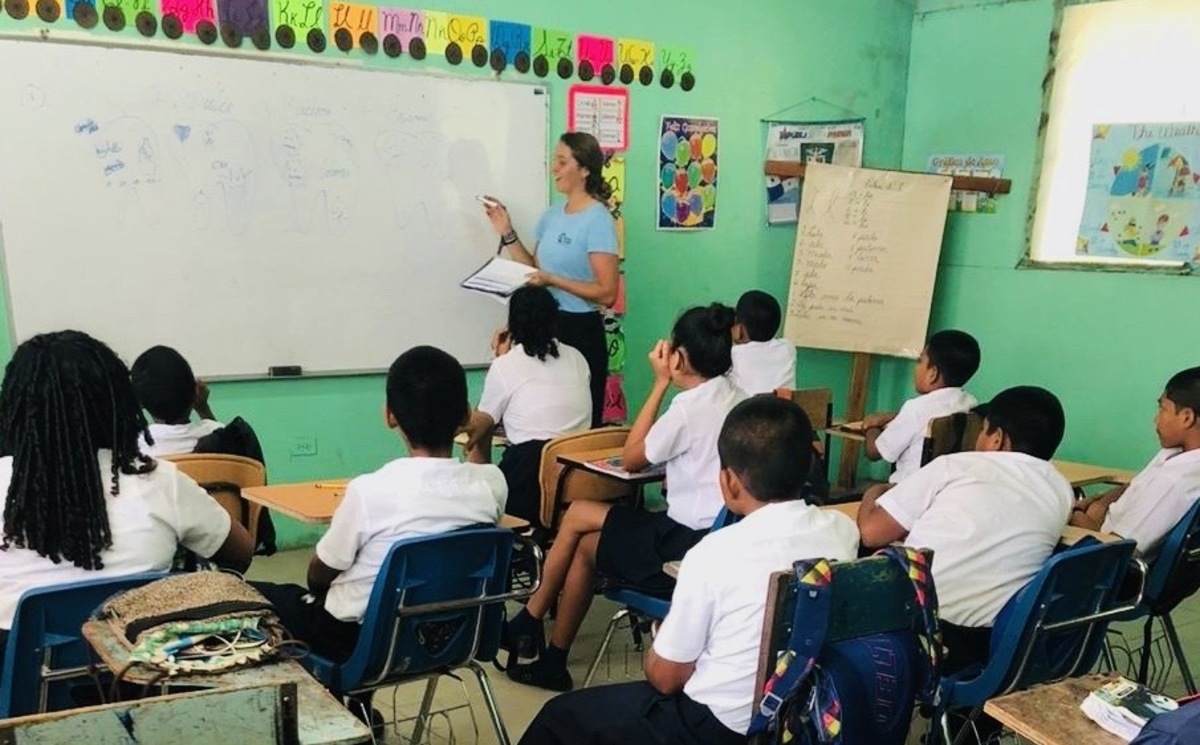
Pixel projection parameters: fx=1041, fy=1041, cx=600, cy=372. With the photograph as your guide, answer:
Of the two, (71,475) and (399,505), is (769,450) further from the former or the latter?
(71,475)

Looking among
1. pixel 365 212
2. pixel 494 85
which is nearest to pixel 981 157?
pixel 494 85

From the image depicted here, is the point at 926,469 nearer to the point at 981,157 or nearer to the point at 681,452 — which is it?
the point at 681,452

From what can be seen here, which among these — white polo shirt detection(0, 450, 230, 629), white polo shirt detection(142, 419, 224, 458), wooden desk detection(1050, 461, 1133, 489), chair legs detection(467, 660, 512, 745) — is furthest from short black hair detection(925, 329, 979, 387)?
white polo shirt detection(0, 450, 230, 629)

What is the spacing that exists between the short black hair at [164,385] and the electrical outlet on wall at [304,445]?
152cm

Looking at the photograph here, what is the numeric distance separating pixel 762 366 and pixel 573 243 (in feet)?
3.05

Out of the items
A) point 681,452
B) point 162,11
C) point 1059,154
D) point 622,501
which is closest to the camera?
point 681,452

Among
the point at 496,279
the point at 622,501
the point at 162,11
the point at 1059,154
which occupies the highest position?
the point at 162,11

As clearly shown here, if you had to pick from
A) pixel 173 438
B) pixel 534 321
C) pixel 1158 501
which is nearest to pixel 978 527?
pixel 1158 501

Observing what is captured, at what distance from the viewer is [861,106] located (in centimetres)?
579

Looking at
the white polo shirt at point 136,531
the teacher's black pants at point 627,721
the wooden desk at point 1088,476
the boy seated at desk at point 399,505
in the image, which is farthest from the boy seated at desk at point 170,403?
the wooden desk at point 1088,476

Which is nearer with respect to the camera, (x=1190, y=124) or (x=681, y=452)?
(x=681, y=452)

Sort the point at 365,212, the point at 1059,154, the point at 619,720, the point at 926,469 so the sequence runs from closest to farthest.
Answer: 1. the point at 619,720
2. the point at 926,469
3. the point at 365,212
4. the point at 1059,154

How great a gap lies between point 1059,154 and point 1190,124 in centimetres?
63

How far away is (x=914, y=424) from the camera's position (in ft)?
12.2
